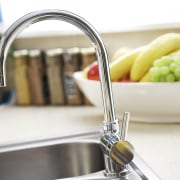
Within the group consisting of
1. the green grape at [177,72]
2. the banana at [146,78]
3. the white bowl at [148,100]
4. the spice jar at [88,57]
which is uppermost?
the spice jar at [88,57]

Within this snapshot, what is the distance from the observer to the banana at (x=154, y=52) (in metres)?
1.13

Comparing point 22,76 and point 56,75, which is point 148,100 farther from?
point 22,76

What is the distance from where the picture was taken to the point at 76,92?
1.49 meters

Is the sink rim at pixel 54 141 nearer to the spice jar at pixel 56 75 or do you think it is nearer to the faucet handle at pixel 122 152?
the faucet handle at pixel 122 152

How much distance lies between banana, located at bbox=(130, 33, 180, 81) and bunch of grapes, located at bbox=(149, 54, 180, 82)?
45 mm

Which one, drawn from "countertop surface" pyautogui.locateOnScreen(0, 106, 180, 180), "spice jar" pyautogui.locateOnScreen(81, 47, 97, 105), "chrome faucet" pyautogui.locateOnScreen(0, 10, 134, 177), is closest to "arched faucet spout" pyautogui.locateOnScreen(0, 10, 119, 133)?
"chrome faucet" pyautogui.locateOnScreen(0, 10, 134, 177)

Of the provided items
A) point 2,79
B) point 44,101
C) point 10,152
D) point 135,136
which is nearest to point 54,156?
point 10,152

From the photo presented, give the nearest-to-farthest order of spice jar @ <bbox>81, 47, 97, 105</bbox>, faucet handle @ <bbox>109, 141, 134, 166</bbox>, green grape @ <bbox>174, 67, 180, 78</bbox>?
1. faucet handle @ <bbox>109, 141, 134, 166</bbox>
2. green grape @ <bbox>174, 67, 180, 78</bbox>
3. spice jar @ <bbox>81, 47, 97, 105</bbox>

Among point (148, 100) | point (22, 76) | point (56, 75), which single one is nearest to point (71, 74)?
point (56, 75)

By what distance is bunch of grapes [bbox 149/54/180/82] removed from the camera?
106 cm

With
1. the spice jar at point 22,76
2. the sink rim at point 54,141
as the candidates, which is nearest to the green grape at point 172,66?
the sink rim at point 54,141

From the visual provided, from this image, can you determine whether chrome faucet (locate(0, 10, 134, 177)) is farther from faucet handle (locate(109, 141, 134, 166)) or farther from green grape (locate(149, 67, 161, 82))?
green grape (locate(149, 67, 161, 82))

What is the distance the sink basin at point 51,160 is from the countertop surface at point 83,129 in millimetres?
46

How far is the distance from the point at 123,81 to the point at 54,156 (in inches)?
11.5
